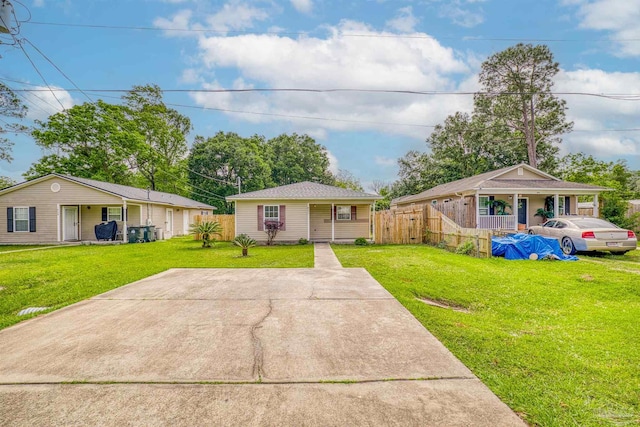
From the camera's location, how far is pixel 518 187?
53.5ft

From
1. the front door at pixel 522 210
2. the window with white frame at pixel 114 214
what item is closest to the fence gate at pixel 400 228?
the front door at pixel 522 210

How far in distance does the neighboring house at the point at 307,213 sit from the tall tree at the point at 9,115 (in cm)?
1661

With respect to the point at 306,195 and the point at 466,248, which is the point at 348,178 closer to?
the point at 306,195

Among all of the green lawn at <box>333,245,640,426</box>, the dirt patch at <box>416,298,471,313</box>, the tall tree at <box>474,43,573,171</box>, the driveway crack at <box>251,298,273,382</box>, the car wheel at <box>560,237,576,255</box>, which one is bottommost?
the dirt patch at <box>416,298,471,313</box>

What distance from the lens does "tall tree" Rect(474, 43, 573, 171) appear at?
2586 cm

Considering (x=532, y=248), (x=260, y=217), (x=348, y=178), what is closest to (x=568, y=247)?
(x=532, y=248)

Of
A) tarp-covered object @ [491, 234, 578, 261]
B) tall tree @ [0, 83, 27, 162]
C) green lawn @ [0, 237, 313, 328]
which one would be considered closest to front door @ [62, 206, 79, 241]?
tall tree @ [0, 83, 27, 162]

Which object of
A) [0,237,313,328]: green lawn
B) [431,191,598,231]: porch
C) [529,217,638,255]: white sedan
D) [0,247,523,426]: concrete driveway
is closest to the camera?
[0,247,523,426]: concrete driveway

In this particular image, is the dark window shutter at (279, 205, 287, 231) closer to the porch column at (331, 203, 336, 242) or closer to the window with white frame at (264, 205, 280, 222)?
the window with white frame at (264, 205, 280, 222)

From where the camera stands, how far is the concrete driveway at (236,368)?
221 centimetres

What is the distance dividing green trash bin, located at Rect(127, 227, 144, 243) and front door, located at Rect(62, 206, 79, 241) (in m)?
4.03

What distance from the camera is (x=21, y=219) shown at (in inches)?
729

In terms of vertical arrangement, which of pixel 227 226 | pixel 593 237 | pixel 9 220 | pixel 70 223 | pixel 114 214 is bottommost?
pixel 593 237

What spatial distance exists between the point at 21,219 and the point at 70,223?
7.72 ft
